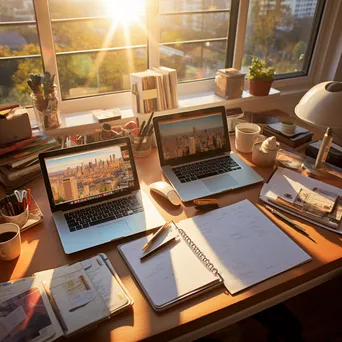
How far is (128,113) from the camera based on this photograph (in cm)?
170

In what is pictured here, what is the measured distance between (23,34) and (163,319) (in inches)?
53.4

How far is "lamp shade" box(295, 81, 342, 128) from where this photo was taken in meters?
1.16

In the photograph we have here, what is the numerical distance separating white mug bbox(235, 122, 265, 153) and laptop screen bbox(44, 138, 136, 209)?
1.82ft

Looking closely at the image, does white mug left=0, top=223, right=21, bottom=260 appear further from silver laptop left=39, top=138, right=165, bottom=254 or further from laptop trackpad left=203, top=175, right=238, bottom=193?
laptop trackpad left=203, top=175, right=238, bottom=193

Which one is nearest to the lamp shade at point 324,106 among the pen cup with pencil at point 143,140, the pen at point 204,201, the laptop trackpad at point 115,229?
the pen at point 204,201

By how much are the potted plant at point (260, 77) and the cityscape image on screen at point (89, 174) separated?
3.42 ft

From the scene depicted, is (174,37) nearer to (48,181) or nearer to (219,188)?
(219,188)

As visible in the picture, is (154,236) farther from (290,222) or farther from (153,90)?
(153,90)

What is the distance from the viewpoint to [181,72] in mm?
1972

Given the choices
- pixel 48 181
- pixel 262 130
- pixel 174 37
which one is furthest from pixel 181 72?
pixel 48 181

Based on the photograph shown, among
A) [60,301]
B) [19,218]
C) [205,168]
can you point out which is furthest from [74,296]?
[205,168]

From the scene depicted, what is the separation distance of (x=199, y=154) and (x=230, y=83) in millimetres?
614

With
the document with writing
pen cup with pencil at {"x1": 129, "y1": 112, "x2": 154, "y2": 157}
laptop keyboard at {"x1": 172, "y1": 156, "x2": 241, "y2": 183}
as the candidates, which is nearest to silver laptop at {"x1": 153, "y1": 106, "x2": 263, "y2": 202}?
laptop keyboard at {"x1": 172, "y1": 156, "x2": 241, "y2": 183}

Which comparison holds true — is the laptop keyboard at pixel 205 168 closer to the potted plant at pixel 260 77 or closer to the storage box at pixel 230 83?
the storage box at pixel 230 83
